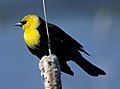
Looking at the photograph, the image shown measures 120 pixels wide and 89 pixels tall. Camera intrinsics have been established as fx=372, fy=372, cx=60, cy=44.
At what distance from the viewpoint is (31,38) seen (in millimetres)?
1852

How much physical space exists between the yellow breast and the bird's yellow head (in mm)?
23

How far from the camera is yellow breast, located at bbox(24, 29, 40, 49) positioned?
183 cm

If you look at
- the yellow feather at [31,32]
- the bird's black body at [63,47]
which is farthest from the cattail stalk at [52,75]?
the yellow feather at [31,32]

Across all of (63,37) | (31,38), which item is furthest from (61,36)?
(31,38)

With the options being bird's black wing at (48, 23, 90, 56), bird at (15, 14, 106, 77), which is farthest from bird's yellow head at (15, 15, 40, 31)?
bird's black wing at (48, 23, 90, 56)

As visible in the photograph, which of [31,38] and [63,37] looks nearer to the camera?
[63,37]

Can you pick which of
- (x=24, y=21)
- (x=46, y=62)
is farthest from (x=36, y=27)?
(x=46, y=62)

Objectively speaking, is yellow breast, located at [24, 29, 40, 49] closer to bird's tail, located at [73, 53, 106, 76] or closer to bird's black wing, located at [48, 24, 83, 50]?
bird's black wing, located at [48, 24, 83, 50]

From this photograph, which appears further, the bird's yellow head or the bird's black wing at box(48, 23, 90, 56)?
the bird's yellow head

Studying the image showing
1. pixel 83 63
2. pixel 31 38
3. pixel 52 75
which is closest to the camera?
pixel 52 75

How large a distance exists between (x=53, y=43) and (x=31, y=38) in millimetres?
187

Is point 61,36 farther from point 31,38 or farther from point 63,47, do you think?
point 31,38

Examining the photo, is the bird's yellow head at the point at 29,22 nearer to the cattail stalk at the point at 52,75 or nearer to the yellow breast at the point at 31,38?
the yellow breast at the point at 31,38

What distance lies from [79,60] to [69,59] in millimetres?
58
